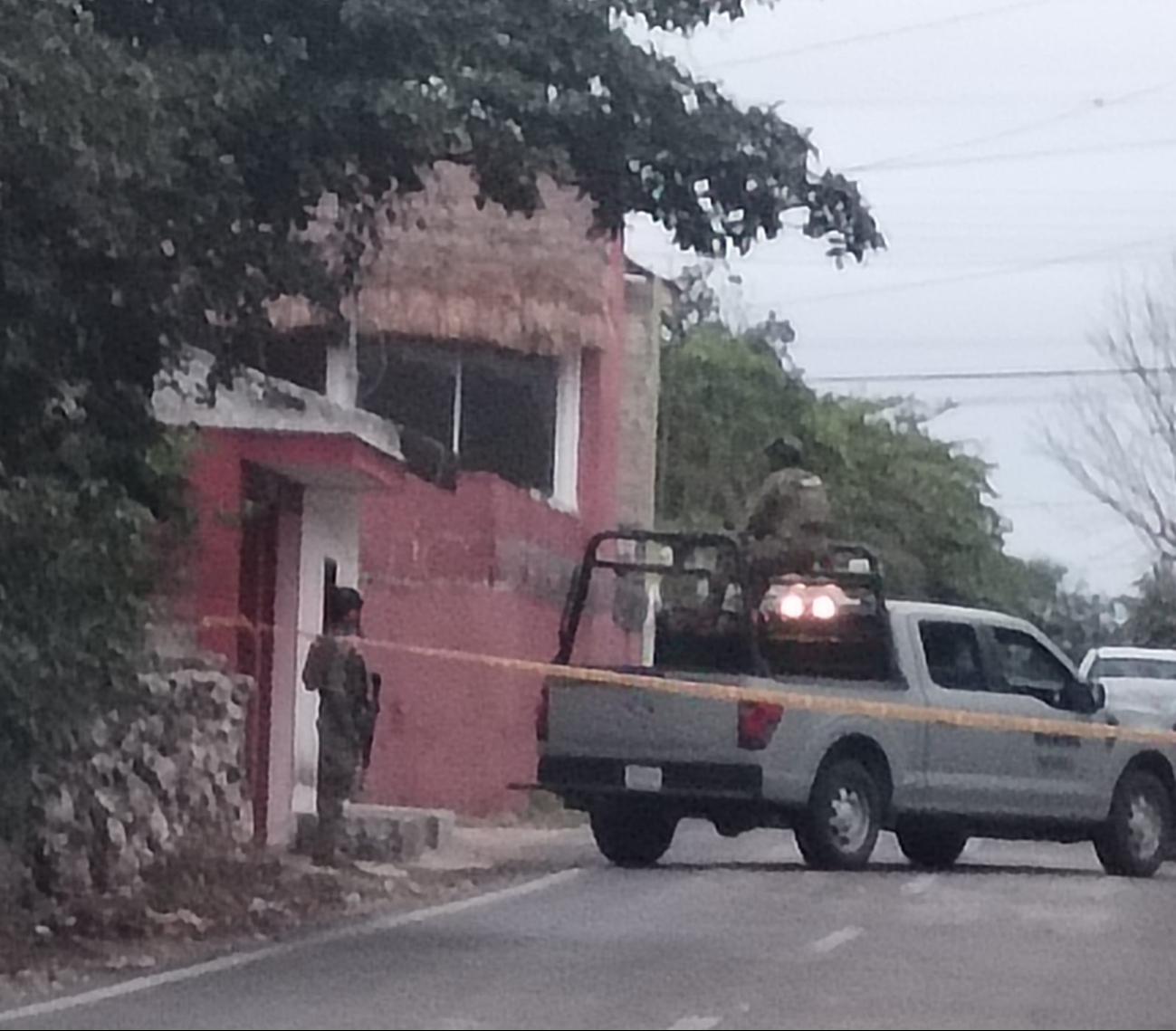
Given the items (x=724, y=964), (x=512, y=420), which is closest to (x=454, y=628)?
(x=512, y=420)

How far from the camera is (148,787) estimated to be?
18.1 m

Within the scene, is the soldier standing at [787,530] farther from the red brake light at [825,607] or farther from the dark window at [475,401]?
the dark window at [475,401]

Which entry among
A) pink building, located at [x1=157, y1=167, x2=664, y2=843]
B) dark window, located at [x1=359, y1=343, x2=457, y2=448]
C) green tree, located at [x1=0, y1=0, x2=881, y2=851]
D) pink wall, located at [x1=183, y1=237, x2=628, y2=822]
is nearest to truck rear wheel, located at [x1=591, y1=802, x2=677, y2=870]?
pink building, located at [x1=157, y1=167, x2=664, y2=843]

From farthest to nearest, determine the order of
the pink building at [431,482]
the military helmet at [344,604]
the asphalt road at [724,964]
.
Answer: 1. the pink building at [431,482]
2. the military helmet at [344,604]
3. the asphalt road at [724,964]

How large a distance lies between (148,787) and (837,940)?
202 inches

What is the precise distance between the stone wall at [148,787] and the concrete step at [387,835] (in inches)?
28.6

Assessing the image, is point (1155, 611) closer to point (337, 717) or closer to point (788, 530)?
point (788, 530)

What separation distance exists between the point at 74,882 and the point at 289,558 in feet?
21.6

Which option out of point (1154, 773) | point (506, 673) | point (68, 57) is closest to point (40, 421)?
point (68, 57)

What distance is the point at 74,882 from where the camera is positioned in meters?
16.6

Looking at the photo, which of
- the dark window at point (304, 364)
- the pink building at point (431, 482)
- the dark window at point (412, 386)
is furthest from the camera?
the dark window at point (412, 386)

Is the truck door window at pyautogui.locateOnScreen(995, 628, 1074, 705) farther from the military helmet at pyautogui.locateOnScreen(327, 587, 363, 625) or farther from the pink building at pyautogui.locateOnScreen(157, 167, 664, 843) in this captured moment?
the military helmet at pyautogui.locateOnScreen(327, 587, 363, 625)

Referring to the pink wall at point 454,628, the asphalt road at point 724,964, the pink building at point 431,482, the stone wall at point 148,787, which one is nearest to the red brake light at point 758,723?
the asphalt road at point 724,964

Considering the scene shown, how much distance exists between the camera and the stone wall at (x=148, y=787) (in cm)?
1633
